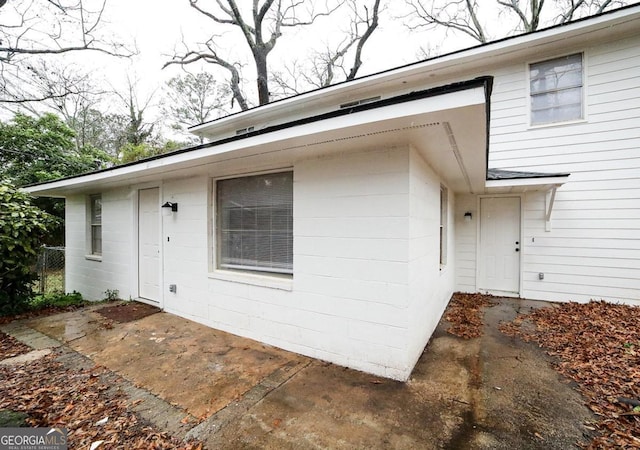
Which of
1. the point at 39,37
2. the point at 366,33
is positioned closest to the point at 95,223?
the point at 39,37

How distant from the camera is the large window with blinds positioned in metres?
3.53

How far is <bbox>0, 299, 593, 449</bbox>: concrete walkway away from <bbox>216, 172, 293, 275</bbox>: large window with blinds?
107 cm

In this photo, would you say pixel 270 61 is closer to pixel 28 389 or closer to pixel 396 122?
pixel 396 122

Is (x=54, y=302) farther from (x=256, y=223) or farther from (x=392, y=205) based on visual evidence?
(x=392, y=205)

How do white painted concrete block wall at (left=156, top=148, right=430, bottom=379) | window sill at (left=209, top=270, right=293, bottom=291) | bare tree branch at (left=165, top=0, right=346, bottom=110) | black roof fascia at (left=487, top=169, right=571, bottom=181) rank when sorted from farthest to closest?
1. bare tree branch at (left=165, top=0, right=346, bottom=110)
2. black roof fascia at (left=487, top=169, right=571, bottom=181)
3. window sill at (left=209, top=270, right=293, bottom=291)
4. white painted concrete block wall at (left=156, top=148, right=430, bottom=379)

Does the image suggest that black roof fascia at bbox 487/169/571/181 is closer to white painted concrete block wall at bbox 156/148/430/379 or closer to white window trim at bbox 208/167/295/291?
white painted concrete block wall at bbox 156/148/430/379

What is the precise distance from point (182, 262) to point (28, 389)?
87.0 inches

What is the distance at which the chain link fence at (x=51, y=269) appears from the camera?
7.44 metres

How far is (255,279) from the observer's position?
142 inches

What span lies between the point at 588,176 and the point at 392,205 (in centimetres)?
503

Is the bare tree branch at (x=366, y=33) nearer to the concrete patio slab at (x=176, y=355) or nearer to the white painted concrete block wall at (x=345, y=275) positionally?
the white painted concrete block wall at (x=345, y=275)

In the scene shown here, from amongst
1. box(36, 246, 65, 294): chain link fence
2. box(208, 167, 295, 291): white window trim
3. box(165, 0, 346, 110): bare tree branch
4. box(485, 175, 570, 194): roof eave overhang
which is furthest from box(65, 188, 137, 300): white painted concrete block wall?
box(165, 0, 346, 110): bare tree branch

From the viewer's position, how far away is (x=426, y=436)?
75.6 inches

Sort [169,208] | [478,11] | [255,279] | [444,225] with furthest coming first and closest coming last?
[478,11], [444,225], [169,208], [255,279]
